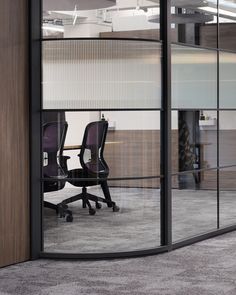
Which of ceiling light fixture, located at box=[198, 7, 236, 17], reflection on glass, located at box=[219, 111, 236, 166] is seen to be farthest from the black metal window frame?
reflection on glass, located at box=[219, 111, 236, 166]

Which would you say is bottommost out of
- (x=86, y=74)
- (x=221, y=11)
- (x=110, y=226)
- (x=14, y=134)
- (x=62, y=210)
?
(x=110, y=226)

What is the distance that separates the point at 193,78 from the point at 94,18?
4.81 ft

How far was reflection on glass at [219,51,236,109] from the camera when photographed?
7684mm

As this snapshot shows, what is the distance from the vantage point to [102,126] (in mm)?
6242

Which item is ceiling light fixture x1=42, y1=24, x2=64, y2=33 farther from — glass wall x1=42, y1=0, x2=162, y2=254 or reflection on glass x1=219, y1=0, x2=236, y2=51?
reflection on glass x1=219, y1=0, x2=236, y2=51

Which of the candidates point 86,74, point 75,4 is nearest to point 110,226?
point 86,74

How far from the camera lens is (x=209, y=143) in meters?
7.51

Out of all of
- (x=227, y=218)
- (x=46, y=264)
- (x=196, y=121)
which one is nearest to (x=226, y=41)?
(x=196, y=121)

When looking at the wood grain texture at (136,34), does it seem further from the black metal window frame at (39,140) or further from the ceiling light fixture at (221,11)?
the ceiling light fixture at (221,11)

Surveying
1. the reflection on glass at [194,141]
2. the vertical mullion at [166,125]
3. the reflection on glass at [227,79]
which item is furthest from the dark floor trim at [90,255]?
the reflection on glass at [227,79]

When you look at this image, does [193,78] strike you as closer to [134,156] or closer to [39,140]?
[134,156]

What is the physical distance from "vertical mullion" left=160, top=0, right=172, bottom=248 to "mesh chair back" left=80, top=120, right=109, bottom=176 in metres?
0.62

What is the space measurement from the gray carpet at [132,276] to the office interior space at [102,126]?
0.87 ft

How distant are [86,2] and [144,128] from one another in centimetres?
120
